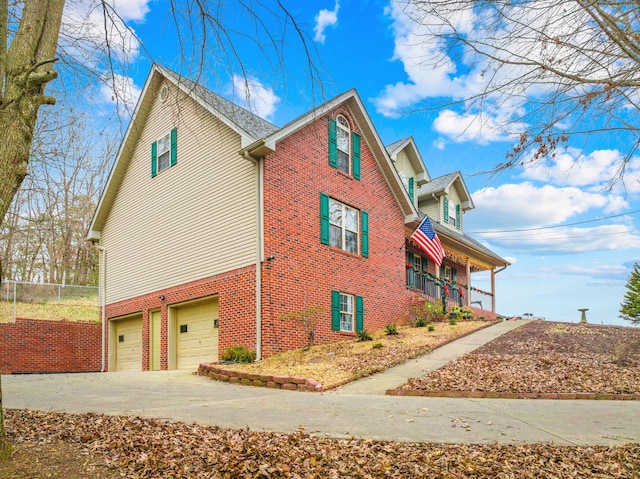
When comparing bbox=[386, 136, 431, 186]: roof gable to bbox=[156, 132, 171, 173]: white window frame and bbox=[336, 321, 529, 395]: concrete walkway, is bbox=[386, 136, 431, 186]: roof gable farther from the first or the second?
bbox=[336, 321, 529, 395]: concrete walkway

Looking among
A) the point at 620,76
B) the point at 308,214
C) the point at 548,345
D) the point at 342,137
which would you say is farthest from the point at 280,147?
the point at 620,76

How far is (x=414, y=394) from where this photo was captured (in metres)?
9.30

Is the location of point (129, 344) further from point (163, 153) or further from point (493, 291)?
point (493, 291)

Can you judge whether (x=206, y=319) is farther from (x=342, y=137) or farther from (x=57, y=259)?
(x=57, y=259)

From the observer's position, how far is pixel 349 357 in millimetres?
12344

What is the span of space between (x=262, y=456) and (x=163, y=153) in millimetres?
14247

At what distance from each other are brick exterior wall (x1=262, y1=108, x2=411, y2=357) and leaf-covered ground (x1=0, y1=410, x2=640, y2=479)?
24.7 ft

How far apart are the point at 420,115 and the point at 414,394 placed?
5.14 m

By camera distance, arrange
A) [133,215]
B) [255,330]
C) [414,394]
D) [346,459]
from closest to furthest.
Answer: [346,459], [414,394], [255,330], [133,215]

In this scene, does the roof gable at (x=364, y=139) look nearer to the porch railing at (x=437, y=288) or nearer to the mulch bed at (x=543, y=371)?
the porch railing at (x=437, y=288)

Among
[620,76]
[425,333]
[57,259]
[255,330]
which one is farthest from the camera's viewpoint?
[57,259]

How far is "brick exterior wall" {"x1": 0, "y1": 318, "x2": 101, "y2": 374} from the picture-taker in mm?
17000

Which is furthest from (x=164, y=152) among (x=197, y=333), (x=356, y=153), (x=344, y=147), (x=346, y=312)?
(x=346, y=312)

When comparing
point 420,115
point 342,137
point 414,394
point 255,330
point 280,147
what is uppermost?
point 342,137
